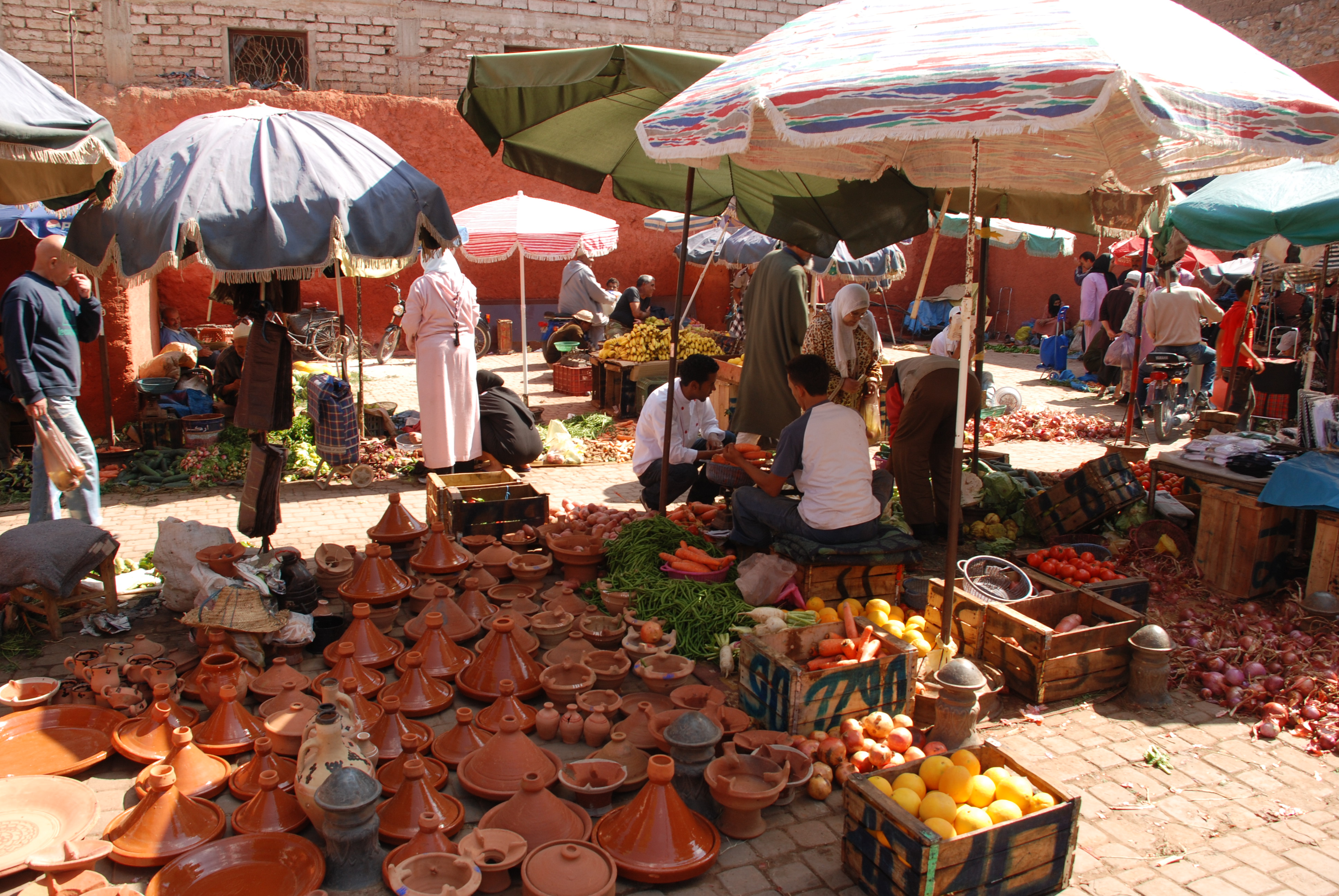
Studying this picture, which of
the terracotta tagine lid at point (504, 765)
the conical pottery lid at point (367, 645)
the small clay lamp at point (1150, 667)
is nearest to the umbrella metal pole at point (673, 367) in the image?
the conical pottery lid at point (367, 645)

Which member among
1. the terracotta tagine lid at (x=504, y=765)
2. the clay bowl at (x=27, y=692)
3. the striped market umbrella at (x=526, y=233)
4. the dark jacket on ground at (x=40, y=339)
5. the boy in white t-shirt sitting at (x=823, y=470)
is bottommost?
the clay bowl at (x=27, y=692)

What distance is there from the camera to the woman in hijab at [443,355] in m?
6.79

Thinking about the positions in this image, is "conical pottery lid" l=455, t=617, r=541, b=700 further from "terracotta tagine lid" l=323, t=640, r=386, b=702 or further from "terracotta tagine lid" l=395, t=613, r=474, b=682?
"terracotta tagine lid" l=323, t=640, r=386, b=702

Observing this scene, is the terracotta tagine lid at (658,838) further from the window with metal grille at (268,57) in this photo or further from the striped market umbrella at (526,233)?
the window with metal grille at (268,57)

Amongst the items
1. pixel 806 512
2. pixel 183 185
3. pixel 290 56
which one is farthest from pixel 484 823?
pixel 290 56

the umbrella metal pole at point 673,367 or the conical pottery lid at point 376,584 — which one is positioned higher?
the umbrella metal pole at point 673,367

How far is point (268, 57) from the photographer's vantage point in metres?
15.4

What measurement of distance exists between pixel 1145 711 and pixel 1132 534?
2.34m

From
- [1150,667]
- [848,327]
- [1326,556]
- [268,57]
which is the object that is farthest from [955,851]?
[268,57]

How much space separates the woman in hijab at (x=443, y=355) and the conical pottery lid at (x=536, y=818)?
4.38m

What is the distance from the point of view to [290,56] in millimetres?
15531

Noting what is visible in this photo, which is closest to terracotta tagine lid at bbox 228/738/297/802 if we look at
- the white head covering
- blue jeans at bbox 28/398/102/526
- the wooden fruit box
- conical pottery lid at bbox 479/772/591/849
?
conical pottery lid at bbox 479/772/591/849

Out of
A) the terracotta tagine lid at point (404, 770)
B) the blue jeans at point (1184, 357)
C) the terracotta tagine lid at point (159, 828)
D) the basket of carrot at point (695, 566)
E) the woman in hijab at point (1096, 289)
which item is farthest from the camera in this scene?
the woman in hijab at point (1096, 289)

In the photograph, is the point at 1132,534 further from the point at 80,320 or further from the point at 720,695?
the point at 80,320
